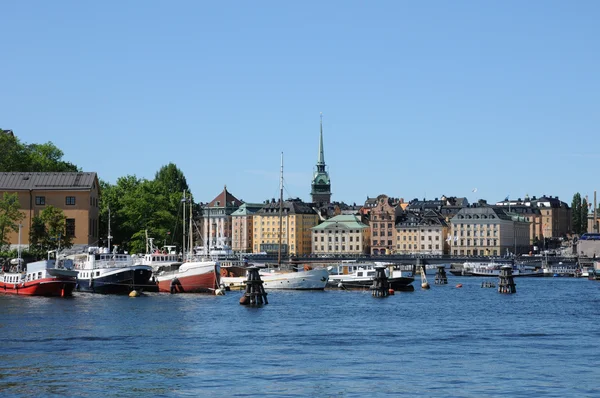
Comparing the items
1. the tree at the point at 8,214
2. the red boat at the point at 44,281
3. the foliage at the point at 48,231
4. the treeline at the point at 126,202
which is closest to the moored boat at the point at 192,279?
the red boat at the point at 44,281

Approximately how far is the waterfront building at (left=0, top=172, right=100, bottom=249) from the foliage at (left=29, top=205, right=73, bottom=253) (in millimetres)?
2869

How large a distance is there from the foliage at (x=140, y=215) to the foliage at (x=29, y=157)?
703 centimetres

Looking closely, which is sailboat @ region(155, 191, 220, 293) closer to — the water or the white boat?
the white boat

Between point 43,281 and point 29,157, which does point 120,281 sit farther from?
point 29,157

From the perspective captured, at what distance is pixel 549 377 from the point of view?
4366cm

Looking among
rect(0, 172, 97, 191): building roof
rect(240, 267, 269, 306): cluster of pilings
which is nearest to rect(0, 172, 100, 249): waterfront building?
rect(0, 172, 97, 191): building roof

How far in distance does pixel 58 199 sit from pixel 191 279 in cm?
2438

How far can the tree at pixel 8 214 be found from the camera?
350ft

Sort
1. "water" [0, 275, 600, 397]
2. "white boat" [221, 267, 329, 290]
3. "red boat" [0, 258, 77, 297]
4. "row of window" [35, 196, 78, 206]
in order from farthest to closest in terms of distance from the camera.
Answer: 1. "row of window" [35, 196, 78, 206]
2. "white boat" [221, 267, 329, 290]
3. "red boat" [0, 258, 77, 297]
4. "water" [0, 275, 600, 397]

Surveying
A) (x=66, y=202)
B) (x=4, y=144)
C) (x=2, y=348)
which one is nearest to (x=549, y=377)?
(x=2, y=348)

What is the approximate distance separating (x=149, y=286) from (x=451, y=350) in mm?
48700

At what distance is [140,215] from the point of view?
13512cm

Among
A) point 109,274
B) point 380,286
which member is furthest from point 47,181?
point 380,286

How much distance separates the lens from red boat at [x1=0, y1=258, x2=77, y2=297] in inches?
3482
